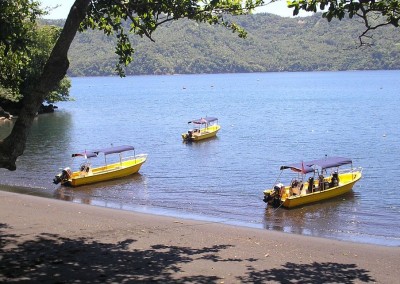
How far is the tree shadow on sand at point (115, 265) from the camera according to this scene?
32.9 ft

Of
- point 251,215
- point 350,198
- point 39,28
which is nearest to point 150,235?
point 251,215

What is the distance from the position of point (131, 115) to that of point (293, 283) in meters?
74.1

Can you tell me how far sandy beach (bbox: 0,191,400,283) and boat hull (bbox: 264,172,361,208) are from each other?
625cm

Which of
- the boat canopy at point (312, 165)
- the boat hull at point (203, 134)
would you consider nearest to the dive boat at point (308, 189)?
the boat canopy at point (312, 165)

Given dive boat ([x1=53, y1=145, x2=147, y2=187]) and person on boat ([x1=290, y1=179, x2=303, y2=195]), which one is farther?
dive boat ([x1=53, y1=145, x2=147, y2=187])

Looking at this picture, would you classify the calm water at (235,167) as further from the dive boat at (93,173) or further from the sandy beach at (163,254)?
the sandy beach at (163,254)

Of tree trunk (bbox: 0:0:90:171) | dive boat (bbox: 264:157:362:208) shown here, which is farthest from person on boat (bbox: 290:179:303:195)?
tree trunk (bbox: 0:0:90:171)

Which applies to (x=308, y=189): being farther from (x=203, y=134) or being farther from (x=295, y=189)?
(x=203, y=134)

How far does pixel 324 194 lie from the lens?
87.1 feet

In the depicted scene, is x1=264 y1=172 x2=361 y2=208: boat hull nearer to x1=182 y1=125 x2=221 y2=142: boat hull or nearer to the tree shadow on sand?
the tree shadow on sand

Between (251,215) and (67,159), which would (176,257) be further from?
(67,159)

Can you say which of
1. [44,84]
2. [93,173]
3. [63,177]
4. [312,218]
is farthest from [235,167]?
[44,84]

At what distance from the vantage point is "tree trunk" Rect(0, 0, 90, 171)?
8758 millimetres

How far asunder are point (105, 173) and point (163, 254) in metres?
20.3
